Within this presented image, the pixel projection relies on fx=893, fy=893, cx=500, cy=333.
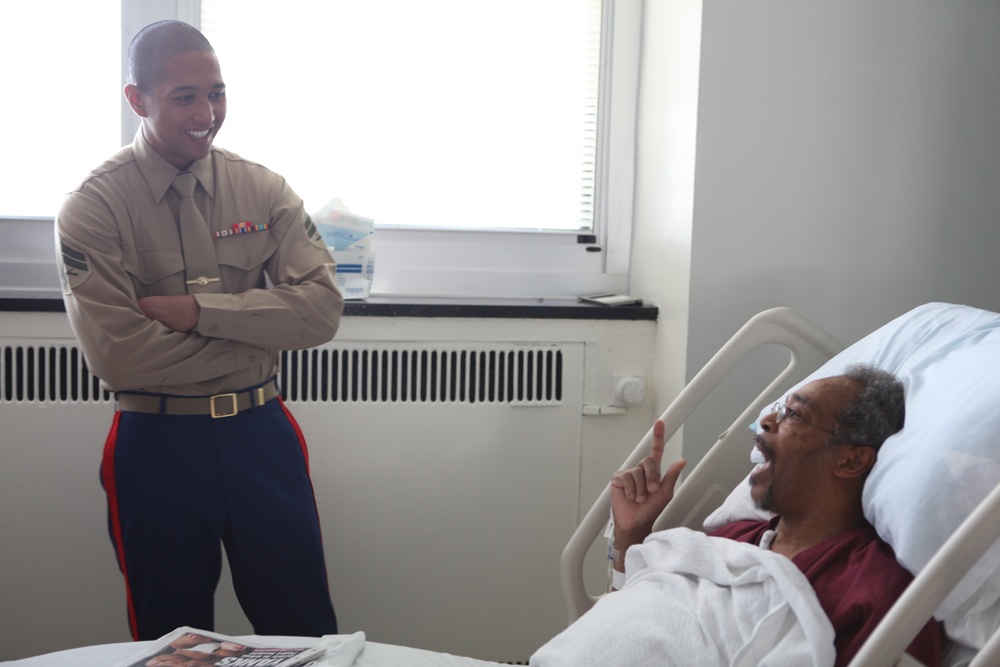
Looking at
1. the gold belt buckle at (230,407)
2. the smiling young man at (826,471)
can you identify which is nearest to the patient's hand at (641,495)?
the smiling young man at (826,471)

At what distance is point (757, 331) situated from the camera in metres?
1.74

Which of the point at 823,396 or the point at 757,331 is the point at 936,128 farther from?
the point at 823,396

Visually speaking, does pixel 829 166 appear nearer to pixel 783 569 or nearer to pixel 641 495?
pixel 641 495

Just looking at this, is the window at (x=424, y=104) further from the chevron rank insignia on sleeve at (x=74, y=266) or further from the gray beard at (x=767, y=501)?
the gray beard at (x=767, y=501)

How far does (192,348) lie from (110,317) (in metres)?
0.16

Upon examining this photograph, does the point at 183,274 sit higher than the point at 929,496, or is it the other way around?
the point at 183,274

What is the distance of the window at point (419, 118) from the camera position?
97.4 inches

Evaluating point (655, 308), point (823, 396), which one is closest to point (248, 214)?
point (655, 308)

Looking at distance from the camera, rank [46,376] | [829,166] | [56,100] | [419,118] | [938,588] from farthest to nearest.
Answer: [419,118] < [56,100] < [46,376] < [829,166] < [938,588]

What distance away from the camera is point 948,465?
49.0 inches

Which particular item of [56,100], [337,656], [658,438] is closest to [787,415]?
[658,438]

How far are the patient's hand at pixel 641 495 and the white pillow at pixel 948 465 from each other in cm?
39

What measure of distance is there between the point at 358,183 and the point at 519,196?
0.47m

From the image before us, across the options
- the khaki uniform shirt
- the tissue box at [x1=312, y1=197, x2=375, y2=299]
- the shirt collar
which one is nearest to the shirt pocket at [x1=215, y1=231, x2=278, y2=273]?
the khaki uniform shirt
